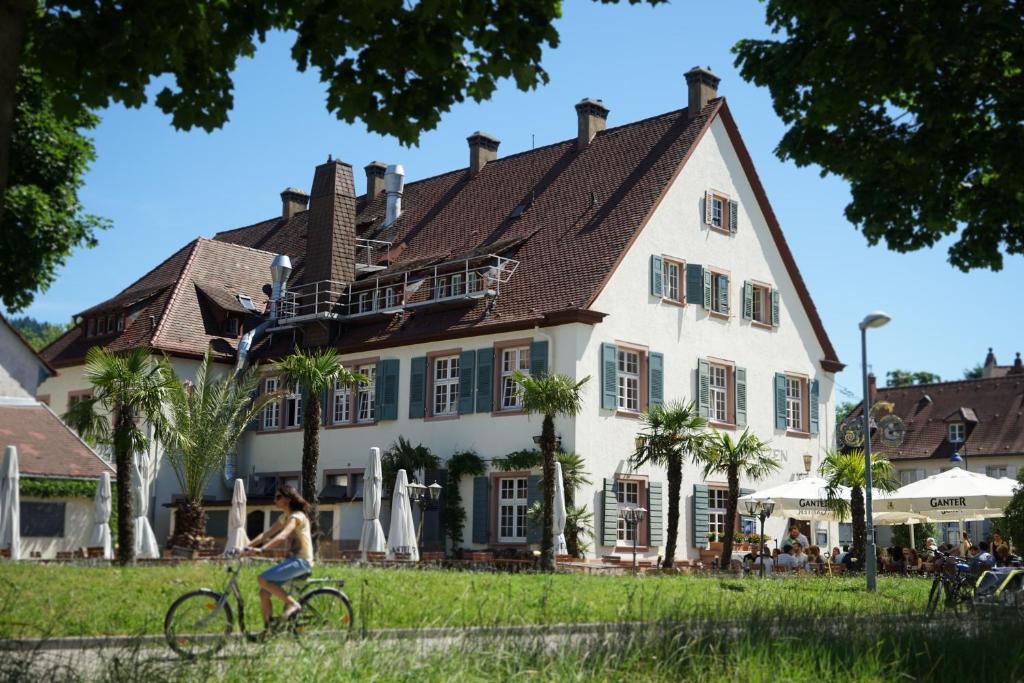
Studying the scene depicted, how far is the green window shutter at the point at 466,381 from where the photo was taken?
33406mm

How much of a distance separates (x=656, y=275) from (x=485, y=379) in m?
5.20

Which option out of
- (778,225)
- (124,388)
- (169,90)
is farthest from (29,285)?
(778,225)

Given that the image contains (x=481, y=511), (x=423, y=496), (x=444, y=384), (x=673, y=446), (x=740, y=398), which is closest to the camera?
(x=673, y=446)

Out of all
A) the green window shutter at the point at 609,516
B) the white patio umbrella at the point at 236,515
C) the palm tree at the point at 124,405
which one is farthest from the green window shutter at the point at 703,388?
the palm tree at the point at 124,405

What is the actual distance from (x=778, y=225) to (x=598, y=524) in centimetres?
1179

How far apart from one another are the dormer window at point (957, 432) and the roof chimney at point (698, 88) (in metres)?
29.1

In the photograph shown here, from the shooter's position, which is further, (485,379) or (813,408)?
(813,408)

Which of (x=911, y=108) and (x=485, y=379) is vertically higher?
(x=911, y=108)

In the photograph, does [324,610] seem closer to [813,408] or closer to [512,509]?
[512,509]

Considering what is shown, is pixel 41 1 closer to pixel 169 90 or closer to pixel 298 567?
pixel 169 90

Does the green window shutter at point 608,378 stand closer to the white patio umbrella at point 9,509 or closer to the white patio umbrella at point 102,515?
the white patio umbrella at point 102,515

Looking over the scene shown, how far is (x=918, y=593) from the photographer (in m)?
22.2

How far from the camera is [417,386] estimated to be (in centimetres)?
3488

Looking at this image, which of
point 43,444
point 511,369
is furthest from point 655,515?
point 43,444
